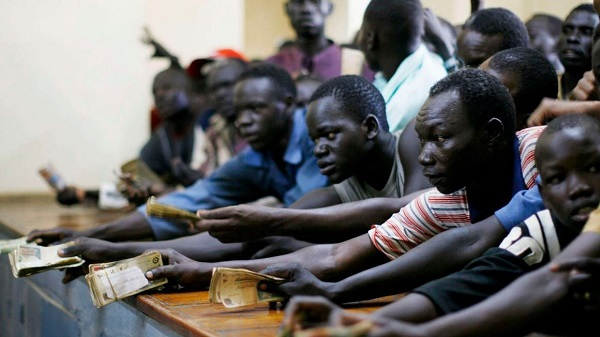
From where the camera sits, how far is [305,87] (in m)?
4.45

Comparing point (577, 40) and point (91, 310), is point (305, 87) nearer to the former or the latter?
point (577, 40)

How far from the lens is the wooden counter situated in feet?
7.44

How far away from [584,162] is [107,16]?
4839 millimetres

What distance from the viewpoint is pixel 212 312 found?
2395mm

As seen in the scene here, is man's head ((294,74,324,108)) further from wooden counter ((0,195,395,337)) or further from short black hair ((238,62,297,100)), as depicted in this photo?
wooden counter ((0,195,395,337))

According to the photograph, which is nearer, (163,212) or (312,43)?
(163,212)

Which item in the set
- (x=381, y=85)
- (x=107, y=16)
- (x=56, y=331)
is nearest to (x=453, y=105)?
(x=381, y=85)

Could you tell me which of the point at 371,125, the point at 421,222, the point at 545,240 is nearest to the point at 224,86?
the point at 371,125

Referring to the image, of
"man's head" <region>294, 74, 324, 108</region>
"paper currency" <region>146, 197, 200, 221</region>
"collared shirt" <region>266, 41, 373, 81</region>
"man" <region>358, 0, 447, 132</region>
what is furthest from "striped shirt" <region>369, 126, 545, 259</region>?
"collared shirt" <region>266, 41, 373, 81</region>

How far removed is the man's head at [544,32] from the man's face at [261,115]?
3.85ft

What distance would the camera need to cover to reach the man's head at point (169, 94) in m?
5.71

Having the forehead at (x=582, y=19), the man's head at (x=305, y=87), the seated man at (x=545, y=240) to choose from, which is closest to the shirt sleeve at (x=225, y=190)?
the man's head at (x=305, y=87)

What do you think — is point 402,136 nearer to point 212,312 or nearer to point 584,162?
point 212,312

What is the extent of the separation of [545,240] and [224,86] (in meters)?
3.52
